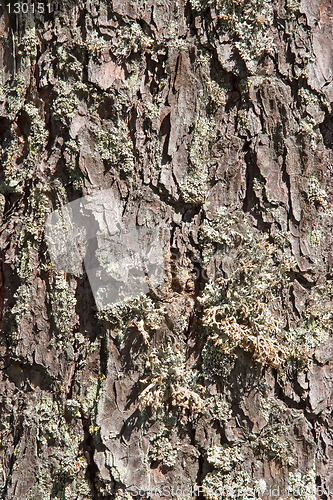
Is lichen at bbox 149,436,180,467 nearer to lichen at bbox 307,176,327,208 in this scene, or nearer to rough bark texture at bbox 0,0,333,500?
rough bark texture at bbox 0,0,333,500

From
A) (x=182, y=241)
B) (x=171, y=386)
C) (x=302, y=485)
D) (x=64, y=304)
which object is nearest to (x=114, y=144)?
(x=182, y=241)

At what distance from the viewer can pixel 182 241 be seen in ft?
5.48

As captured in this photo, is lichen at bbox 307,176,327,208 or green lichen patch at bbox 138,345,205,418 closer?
green lichen patch at bbox 138,345,205,418

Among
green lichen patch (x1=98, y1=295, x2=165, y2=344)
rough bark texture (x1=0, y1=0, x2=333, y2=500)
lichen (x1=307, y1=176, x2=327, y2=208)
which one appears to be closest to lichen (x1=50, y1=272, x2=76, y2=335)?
rough bark texture (x1=0, y1=0, x2=333, y2=500)

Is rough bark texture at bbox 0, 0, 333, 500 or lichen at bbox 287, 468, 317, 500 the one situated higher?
rough bark texture at bbox 0, 0, 333, 500

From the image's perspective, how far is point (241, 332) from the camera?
1624mm

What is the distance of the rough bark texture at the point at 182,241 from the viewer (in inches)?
64.5

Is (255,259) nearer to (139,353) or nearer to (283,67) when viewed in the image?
(139,353)

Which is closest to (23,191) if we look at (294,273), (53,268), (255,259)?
(53,268)

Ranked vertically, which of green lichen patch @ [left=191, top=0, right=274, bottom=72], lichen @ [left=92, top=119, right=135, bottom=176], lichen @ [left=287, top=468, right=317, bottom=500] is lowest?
lichen @ [left=287, top=468, right=317, bottom=500]

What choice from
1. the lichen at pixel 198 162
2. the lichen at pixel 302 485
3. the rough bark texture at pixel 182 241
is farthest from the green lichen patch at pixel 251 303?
the lichen at pixel 302 485

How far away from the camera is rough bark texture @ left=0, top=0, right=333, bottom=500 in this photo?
1639 millimetres

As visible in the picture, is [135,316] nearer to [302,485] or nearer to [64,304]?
[64,304]

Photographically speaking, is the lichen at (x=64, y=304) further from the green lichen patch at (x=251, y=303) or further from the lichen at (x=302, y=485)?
the lichen at (x=302, y=485)
